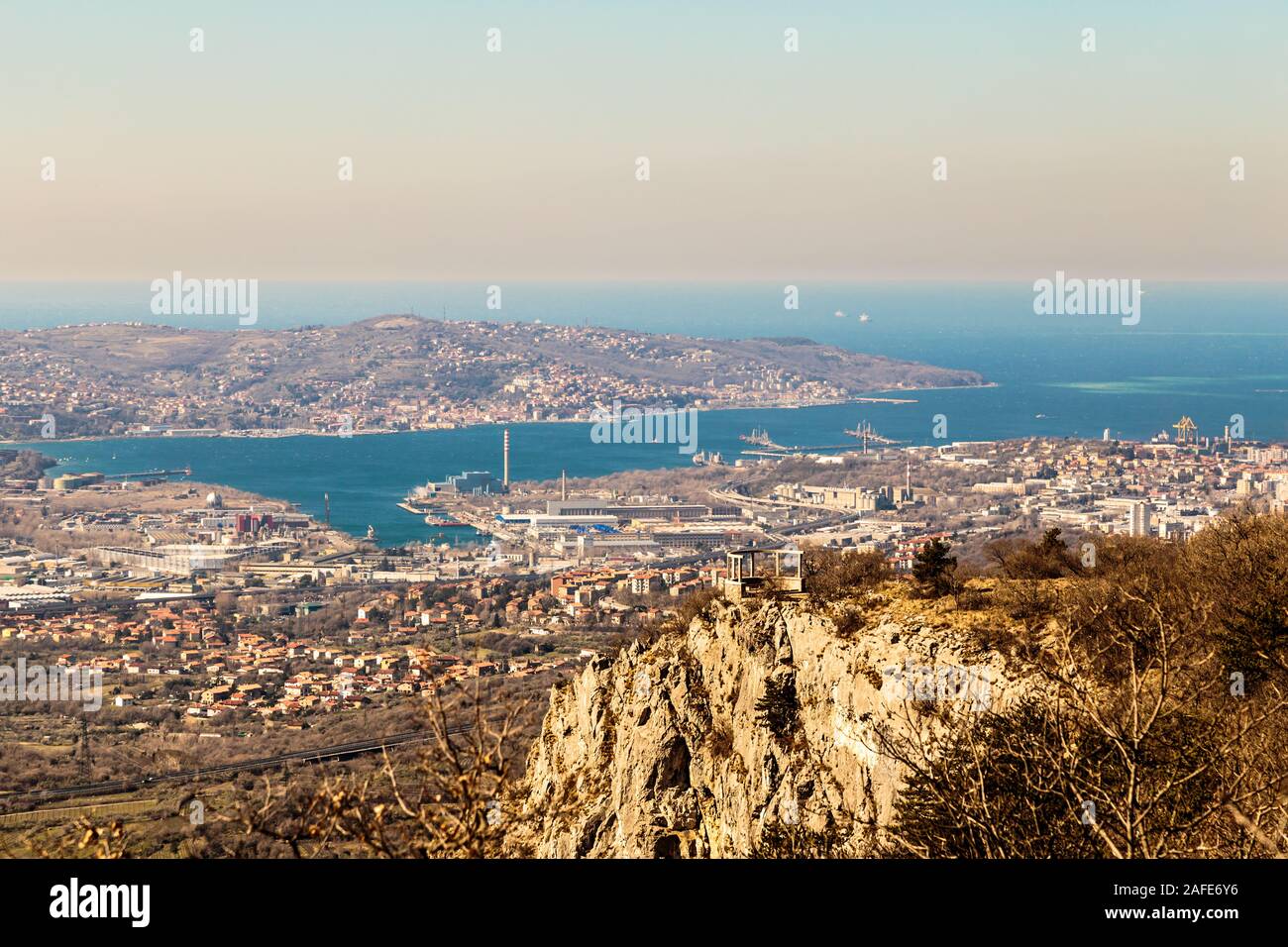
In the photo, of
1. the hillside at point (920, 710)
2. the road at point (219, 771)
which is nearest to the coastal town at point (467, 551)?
the road at point (219, 771)

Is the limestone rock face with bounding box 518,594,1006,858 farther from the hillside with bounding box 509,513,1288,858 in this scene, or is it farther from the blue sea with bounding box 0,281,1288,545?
the blue sea with bounding box 0,281,1288,545

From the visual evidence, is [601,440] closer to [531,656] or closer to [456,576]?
[456,576]

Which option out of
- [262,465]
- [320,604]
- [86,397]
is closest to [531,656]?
[320,604]

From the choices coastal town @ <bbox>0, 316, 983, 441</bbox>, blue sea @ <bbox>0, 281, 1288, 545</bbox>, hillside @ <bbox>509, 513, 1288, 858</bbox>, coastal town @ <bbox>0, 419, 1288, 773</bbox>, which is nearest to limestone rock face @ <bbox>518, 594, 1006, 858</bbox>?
hillside @ <bbox>509, 513, 1288, 858</bbox>

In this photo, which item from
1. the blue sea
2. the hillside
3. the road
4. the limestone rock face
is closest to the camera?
the hillside

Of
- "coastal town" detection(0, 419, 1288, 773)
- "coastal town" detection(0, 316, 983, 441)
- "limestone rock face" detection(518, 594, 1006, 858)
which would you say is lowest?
"coastal town" detection(0, 419, 1288, 773)

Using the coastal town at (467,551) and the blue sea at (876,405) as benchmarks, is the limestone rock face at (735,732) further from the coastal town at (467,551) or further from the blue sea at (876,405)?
the blue sea at (876,405)

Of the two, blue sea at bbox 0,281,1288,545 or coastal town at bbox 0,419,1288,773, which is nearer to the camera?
coastal town at bbox 0,419,1288,773

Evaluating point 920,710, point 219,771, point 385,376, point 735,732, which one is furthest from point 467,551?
point 385,376
